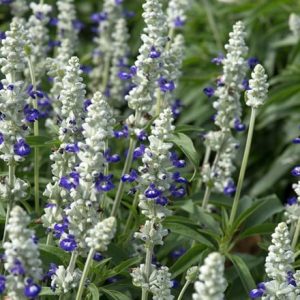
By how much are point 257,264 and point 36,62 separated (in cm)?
258

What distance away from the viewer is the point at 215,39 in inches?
375

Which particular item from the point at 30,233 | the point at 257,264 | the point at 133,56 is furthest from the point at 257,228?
the point at 133,56

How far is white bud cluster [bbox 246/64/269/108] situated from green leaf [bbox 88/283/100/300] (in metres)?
1.66

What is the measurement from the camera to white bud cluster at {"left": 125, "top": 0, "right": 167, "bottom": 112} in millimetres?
5367

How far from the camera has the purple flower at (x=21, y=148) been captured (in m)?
4.70

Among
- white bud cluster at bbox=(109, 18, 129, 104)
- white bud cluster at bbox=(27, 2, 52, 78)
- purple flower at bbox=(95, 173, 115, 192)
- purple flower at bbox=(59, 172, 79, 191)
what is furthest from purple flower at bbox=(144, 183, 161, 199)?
white bud cluster at bbox=(109, 18, 129, 104)

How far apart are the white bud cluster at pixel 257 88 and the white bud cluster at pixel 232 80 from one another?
0.94ft

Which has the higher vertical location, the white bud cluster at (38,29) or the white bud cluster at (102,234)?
the white bud cluster at (38,29)

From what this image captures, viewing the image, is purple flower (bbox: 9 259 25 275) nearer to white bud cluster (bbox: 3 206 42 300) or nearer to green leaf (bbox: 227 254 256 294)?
white bud cluster (bbox: 3 206 42 300)

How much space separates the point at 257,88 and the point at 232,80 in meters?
0.45

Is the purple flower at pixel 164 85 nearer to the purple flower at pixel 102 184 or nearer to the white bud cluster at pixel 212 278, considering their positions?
the purple flower at pixel 102 184

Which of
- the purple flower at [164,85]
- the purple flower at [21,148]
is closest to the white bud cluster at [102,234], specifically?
the purple flower at [21,148]

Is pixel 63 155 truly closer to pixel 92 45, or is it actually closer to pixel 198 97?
pixel 198 97

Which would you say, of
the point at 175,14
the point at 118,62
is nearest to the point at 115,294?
the point at 175,14
